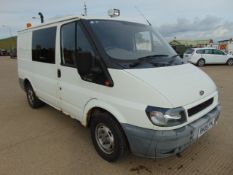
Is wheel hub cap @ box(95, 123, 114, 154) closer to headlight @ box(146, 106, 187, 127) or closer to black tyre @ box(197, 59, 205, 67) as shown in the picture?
headlight @ box(146, 106, 187, 127)

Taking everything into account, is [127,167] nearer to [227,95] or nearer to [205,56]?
[227,95]

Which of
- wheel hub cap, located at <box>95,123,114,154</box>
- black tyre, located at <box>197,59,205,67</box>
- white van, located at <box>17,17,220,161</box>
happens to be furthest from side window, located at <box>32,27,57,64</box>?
black tyre, located at <box>197,59,205,67</box>

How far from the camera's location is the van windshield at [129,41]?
3246mm

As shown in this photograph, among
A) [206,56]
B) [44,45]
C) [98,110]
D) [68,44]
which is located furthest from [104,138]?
[206,56]

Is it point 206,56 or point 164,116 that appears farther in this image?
point 206,56

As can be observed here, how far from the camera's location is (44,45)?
4582mm

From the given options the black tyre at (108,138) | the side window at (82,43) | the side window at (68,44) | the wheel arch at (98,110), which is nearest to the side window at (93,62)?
the side window at (82,43)

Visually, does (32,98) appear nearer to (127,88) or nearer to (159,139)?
(127,88)

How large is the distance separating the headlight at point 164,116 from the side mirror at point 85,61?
3.49ft

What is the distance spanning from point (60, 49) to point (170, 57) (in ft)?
6.21

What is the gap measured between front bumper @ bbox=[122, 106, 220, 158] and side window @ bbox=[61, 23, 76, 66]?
1.53 meters

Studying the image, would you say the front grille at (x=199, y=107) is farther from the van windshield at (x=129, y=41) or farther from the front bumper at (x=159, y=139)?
the van windshield at (x=129, y=41)

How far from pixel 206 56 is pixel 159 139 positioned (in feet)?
55.8

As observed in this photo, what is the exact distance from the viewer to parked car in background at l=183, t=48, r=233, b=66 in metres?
17.8
